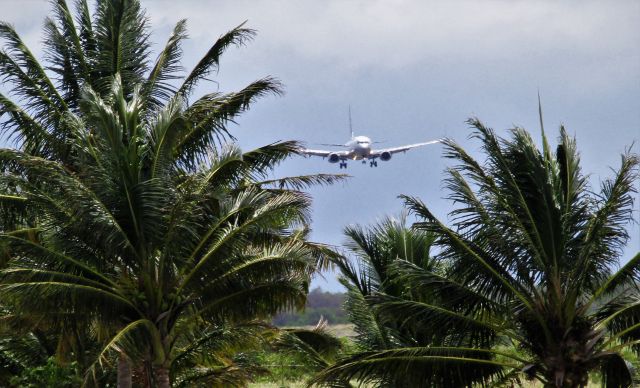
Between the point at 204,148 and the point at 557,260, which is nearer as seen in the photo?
the point at 557,260

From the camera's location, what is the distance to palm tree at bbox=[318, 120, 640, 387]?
19328 millimetres

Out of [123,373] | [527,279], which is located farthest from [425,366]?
[123,373]

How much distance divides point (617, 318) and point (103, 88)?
11.1 metres

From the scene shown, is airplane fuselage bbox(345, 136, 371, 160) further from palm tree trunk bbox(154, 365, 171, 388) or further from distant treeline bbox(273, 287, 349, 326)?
palm tree trunk bbox(154, 365, 171, 388)

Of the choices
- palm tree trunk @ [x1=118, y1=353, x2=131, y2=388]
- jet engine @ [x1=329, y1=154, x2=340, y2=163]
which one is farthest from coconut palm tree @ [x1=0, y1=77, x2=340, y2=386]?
jet engine @ [x1=329, y1=154, x2=340, y2=163]

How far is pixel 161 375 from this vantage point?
2047 cm

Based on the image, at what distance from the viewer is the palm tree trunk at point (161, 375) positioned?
20438mm

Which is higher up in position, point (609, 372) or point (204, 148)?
point (204, 148)

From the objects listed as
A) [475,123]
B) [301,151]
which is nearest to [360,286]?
[301,151]

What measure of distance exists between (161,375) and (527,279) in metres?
6.60

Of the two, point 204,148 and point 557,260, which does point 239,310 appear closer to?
point 204,148

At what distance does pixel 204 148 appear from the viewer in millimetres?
22938

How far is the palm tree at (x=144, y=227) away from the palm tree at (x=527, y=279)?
2390 millimetres

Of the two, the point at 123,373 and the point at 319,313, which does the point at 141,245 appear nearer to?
the point at 123,373
